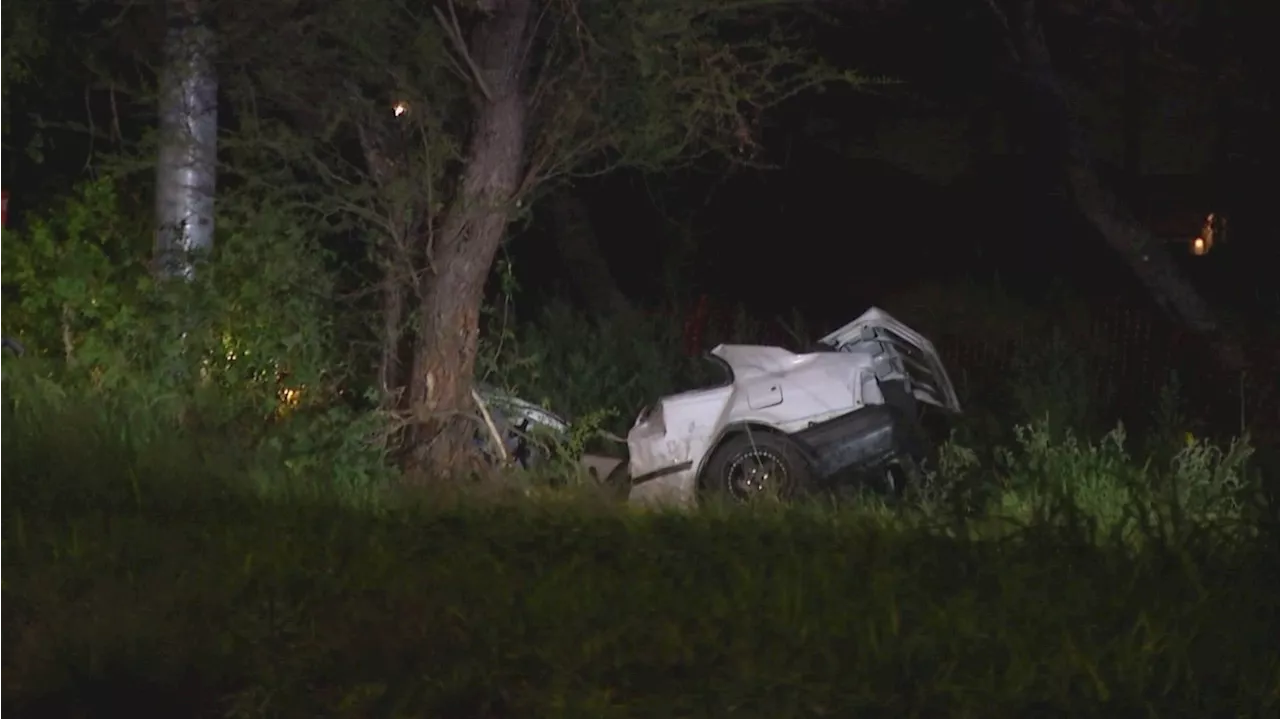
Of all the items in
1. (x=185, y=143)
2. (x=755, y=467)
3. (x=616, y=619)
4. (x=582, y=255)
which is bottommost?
(x=616, y=619)

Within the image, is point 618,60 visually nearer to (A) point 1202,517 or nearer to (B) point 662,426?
(B) point 662,426

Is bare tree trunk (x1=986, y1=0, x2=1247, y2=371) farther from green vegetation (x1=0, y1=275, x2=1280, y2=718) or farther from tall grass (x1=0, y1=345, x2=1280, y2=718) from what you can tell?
tall grass (x1=0, y1=345, x2=1280, y2=718)

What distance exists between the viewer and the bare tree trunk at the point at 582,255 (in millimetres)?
16156

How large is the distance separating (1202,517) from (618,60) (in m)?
4.43

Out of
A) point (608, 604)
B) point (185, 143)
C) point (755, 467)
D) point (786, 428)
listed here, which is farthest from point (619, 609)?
point (185, 143)

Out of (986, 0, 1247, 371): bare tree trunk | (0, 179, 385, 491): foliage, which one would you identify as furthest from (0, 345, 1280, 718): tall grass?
(986, 0, 1247, 371): bare tree trunk

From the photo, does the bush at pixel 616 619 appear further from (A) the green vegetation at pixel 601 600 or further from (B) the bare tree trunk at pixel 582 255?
(B) the bare tree trunk at pixel 582 255

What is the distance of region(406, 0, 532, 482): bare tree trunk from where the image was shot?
908 cm

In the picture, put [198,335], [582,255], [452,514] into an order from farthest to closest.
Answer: [582,255], [198,335], [452,514]

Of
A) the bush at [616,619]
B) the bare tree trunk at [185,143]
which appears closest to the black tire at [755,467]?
the bush at [616,619]

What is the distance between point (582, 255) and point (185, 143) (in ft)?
23.6

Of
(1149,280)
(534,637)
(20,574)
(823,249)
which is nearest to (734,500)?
(534,637)

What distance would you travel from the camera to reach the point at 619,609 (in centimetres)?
564

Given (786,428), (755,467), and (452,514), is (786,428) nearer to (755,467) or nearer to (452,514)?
(755,467)
